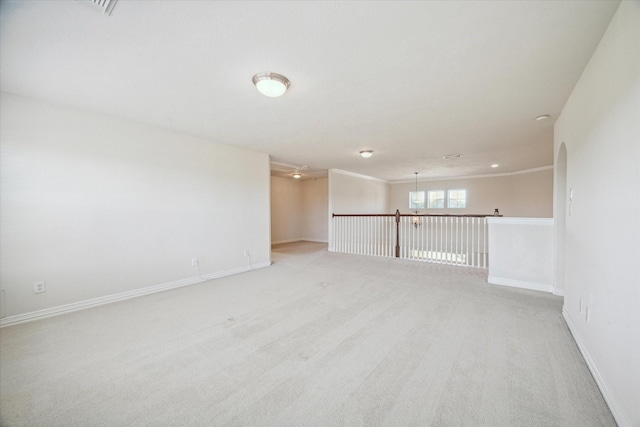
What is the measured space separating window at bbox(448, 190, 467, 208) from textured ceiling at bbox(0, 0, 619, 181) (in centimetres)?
622

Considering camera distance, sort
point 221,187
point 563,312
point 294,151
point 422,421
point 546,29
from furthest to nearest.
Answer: point 294,151 < point 221,187 < point 563,312 < point 546,29 < point 422,421

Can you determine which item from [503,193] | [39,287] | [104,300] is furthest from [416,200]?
[39,287]

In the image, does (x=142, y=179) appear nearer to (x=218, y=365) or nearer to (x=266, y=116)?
(x=266, y=116)

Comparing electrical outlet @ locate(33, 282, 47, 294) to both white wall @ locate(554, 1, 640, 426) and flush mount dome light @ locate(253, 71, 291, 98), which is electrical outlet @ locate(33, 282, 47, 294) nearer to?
flush mount dome light @ locate(253, 71, 291, 98)

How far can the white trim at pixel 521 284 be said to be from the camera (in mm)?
3480

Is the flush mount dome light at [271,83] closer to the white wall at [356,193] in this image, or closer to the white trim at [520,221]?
the white trim at [520,221]

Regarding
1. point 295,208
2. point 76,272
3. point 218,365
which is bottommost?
point 218,365

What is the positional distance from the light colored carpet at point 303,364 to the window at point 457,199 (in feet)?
22.4

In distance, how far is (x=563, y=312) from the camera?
8.65ft

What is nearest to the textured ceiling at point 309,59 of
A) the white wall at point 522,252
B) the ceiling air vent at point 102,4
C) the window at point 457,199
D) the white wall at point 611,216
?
the ceiling air vent at point 102,4

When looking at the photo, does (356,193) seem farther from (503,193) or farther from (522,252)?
(522,252)

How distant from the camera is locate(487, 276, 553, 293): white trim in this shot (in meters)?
3.48

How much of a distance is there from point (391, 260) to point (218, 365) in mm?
4527

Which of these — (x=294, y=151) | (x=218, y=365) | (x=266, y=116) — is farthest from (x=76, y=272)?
(x=294, y=151)
